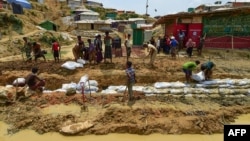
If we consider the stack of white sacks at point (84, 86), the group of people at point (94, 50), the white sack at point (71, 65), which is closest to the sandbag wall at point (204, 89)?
the stack of white sacks at point (84, 86)

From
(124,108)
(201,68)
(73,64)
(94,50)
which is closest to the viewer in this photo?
(124,108)

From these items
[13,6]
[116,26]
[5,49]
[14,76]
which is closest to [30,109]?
[14,76]

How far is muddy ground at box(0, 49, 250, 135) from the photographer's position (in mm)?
6238

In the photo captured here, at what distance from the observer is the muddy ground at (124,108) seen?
6.24 m

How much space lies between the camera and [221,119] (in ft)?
21.6

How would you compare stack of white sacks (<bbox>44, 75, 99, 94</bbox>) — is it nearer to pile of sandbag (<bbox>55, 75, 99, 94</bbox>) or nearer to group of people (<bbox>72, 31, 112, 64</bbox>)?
pile of sandbag (<bbox>55, 75, 99, 94</bbox>)

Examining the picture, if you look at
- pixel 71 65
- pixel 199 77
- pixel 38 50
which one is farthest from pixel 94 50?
pixel 199 77

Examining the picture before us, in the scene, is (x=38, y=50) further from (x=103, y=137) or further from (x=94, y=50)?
(x=103, y=137)

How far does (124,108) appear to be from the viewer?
7020 mm

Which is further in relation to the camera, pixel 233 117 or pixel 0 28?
pixel 0 28

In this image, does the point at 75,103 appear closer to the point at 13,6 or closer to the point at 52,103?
the point at 52,103

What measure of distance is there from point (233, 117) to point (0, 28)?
2063 cm

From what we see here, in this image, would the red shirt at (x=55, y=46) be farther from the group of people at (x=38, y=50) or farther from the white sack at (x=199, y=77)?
the white sack at (x=199, y=77)

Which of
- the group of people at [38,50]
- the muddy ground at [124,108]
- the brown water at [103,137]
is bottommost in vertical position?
the brown water at [103,137]
